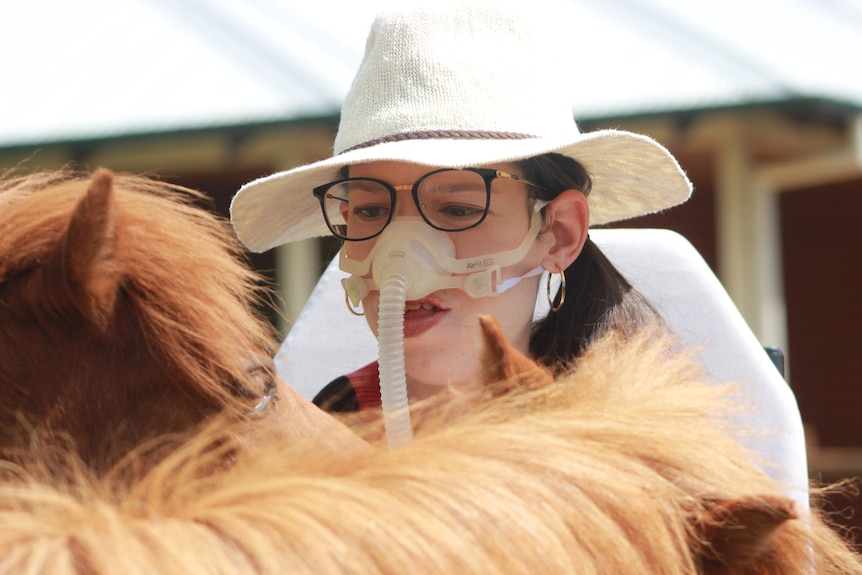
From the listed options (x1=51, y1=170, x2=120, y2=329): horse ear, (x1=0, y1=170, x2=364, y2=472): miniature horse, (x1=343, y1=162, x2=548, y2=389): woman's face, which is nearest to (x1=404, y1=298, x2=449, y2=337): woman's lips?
(x1=343, y1=162, x2=548, y2=389): woman's face

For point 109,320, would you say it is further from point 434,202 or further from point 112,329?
point 434,202

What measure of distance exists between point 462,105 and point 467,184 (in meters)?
0.12

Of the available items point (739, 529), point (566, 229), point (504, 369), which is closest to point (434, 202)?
point (566, 229)

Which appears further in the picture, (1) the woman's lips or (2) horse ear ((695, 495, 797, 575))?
(1) the woman's lips

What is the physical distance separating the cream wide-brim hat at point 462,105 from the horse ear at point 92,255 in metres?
0.62

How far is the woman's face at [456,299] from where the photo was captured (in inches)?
59.2

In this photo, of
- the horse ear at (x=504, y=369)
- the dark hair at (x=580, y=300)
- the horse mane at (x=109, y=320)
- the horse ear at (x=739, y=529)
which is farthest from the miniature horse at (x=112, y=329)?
the dark hair at (x=580, y=300)

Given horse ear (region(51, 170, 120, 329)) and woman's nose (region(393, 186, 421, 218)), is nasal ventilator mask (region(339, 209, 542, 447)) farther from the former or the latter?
horse ear (region(51, 170, 120, 329))

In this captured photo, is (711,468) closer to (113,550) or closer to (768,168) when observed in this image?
(113,550)

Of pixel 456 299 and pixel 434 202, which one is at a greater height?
pixel 434 202

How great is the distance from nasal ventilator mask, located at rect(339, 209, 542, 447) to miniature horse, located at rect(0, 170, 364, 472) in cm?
37

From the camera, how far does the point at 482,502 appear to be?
27.2 inches

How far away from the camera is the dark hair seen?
1617mm

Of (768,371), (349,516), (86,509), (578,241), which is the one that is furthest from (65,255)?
(768,371)
